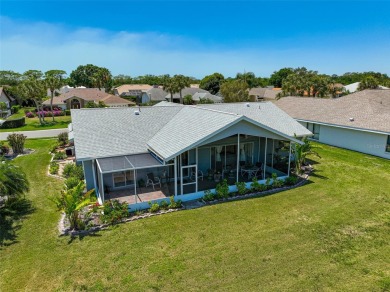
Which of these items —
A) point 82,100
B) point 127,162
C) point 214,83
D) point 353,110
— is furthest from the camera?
point 214,83

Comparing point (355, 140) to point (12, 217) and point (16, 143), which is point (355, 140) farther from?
point (16, 143)

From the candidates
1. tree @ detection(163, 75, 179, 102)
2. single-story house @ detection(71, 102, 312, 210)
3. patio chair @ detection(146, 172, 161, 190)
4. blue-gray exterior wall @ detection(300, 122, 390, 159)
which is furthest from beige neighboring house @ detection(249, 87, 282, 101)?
patio chair @ detection(146, 172, 161, 190)

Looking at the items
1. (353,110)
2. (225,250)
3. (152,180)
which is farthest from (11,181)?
(353,110)

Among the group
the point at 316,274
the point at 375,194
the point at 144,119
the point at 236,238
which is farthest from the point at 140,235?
the point at 375,194

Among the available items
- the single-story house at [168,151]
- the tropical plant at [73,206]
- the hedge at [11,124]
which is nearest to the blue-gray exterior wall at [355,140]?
the single-story house at [168,151]

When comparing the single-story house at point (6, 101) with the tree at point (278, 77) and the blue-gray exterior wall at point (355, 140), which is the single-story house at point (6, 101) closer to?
the blue-gray exterior wall at point (355, 140)

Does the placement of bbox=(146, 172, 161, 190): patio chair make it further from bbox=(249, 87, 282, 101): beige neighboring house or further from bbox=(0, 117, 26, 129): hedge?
bbox=(249, 87, 282, 101): beige neighboring house
